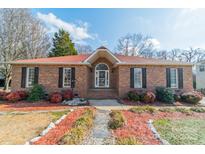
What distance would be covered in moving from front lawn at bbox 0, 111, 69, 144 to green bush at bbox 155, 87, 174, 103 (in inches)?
330

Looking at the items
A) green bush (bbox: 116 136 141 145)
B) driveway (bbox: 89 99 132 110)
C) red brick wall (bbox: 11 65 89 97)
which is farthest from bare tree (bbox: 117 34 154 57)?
green bush (bbox: 116 136 141 145)

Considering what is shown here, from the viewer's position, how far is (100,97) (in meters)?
13.6

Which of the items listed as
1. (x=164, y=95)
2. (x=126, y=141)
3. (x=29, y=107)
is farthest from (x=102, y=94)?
(x=126, y=141)

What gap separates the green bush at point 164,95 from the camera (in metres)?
12.2

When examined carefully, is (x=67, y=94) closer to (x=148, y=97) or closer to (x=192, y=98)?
(x=148, y=97)

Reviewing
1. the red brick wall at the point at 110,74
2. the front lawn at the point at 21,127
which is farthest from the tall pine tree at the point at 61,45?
the front lawn at the point at 21,127

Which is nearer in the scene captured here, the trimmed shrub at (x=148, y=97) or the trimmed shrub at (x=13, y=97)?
the trimmed shrub at (x=13, y=97)

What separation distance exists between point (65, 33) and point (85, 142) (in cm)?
2671

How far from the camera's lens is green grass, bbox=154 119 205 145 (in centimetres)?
509

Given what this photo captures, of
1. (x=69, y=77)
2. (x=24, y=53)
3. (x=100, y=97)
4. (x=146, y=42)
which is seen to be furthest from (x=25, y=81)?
(x=146, y=42)

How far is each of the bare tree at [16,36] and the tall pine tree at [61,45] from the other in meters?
3.03

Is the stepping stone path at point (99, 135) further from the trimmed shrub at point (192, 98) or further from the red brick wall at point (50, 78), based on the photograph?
the trimmed shrub at point (192, 98)

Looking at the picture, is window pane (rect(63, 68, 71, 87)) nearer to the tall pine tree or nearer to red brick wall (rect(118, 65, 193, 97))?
red brick wall (rect(118, 65, 193, 97))
